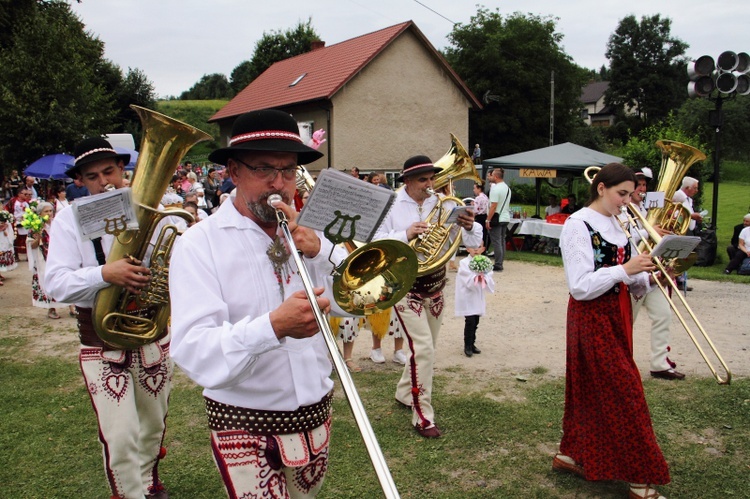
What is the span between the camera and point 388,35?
26.8 metres

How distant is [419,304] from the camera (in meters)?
5.02

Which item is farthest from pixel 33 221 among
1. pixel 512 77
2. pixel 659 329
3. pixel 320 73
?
pixel 512 77

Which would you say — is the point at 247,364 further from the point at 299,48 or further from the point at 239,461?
the point at 299,48

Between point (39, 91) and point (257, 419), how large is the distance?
2117 cm

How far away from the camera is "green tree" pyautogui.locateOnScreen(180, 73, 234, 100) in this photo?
95.5 m

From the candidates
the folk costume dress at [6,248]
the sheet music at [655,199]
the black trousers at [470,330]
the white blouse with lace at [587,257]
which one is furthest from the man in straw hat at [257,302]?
the folk costume dress at [6,248]

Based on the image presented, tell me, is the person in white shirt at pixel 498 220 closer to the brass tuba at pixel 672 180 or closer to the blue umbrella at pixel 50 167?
the brass tuba at pixel 672 180

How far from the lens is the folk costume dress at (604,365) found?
3762 mm

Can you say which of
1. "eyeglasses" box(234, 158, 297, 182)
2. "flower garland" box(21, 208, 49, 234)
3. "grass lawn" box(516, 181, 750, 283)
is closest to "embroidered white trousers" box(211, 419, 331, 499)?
"eyeglasses" box(234, 158, 297, 182)

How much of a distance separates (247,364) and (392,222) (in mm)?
3469

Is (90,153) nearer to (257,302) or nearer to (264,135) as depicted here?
(264,135)

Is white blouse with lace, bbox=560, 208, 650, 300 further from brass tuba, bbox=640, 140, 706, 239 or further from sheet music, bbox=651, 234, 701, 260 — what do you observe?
brass tuba, bbox=640, 140, 706, 239

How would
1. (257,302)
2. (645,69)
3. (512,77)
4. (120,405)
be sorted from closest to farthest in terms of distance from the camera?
(257,302) < (120,405) < (512,77) < (645,69)

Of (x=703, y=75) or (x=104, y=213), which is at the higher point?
(x=703, y=75)
